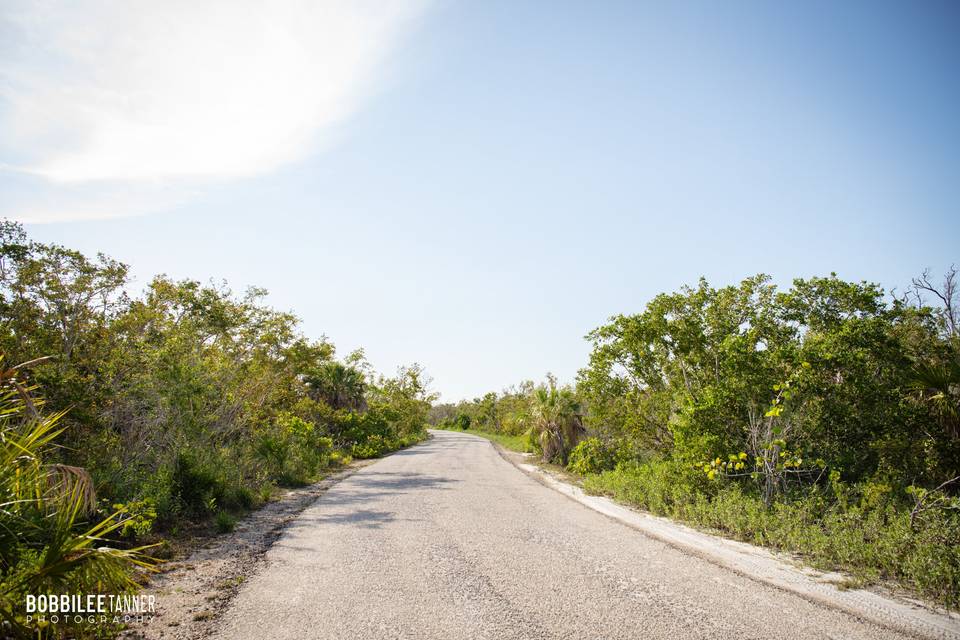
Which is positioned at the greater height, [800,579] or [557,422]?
[557,422]

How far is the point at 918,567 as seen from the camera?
18.7 feet

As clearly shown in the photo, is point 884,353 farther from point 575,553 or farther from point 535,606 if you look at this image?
point 535,606

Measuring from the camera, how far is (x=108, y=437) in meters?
8.76

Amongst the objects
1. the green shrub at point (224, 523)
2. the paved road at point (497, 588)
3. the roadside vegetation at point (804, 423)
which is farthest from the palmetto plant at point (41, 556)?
the roadside vegetation at point (804, 423)

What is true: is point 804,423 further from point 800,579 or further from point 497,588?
point 497,588

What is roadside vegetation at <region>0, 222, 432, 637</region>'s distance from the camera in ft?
9.97

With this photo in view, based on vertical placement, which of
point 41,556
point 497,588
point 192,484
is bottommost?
point 497,588

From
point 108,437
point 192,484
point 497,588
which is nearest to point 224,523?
point 192,484

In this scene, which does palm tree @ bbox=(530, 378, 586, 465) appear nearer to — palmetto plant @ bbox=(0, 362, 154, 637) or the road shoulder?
the road shoulder

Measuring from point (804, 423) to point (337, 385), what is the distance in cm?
2437

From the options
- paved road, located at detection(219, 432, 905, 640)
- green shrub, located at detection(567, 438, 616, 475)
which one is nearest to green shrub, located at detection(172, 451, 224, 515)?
paved road, located at detection(219, 432, 905, 640)

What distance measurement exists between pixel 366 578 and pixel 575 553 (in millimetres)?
3159

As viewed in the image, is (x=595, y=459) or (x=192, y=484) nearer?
(x=192, y=484)

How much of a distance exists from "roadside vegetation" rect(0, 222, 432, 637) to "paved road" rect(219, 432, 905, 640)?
1.70 m
